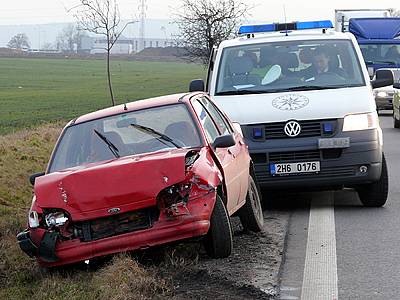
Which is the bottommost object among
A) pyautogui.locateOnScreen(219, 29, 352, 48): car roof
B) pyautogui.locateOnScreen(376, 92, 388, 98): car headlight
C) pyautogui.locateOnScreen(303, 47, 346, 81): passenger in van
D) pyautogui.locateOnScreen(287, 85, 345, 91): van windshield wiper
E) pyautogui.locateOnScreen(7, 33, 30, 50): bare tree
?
pyautogui.locateOnScreen(7, 33, 30, 50): bare tree

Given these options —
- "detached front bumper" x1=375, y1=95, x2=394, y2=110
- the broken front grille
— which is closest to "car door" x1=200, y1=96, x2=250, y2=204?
the broken front grille

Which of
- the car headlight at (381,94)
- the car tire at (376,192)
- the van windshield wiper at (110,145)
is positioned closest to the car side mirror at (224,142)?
the van windshield wiper at (110,145)

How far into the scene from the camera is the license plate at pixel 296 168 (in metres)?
10.1

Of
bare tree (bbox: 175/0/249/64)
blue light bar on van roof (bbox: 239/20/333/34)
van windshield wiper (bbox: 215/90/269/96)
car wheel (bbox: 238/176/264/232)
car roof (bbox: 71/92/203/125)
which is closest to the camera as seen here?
car roof (bbox: 71/92/203/125)

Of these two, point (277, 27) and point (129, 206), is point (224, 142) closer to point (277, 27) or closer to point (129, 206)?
point (129, 206)

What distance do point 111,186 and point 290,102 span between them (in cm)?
413

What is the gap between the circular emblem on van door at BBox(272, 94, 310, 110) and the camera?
10249mm

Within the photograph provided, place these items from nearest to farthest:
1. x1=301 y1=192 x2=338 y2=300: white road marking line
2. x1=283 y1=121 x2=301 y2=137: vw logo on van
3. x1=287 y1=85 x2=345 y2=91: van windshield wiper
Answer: x1=301 y1=192 x2=338 y2=300: white road marking line
x1=283 y1=121 x2=301 y2=137: vw logo on van
x1=287 y1=85 x2=345 y2=91: van windshield wiper

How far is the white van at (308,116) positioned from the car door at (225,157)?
5.37 feet

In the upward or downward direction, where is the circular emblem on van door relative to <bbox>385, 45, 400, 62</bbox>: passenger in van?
upward

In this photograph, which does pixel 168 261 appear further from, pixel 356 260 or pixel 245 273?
pixel 356 260

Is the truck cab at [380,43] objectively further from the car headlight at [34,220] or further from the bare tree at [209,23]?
the car headlight at [34,220]

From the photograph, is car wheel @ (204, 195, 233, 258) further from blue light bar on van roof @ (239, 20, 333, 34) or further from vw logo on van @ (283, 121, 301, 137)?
blue light bar on van roof @ (239, 20, 333, 34)

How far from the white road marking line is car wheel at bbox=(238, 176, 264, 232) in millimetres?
529
